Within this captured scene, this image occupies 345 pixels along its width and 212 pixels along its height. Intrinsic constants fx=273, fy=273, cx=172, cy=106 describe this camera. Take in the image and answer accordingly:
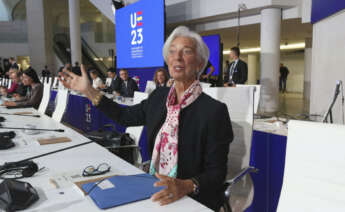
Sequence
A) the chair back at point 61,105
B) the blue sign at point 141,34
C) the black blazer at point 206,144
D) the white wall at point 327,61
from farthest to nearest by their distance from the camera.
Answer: the blue sign at point 141,34 < the white wall at point 327,61 < the chair back at point 61,105 < the black blazer at point 206,144

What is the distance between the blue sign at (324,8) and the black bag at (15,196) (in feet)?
17.1

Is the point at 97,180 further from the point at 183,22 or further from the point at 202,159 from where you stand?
the point at 183,22

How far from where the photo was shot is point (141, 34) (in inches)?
304

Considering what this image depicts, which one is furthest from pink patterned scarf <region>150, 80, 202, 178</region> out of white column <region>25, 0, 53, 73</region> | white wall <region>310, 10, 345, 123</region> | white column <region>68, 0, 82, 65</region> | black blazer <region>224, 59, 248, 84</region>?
white column <region>25, 0, 53, 73</region>

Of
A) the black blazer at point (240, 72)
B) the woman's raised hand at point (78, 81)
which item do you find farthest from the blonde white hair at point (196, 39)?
the black blazer at point (240, 72)

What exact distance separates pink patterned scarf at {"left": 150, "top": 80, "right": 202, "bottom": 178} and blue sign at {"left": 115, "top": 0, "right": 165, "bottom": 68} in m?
5.69

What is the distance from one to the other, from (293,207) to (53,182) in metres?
0.99

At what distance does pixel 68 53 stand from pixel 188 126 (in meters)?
16.1

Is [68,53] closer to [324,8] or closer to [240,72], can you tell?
[240,72]

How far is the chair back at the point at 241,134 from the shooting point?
69.8 inches

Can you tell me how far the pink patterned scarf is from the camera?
141 centimetres

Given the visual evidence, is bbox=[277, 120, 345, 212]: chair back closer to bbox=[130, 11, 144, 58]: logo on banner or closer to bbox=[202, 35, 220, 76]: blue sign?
bbox=[130, 11, 144, 58]: logo on banner

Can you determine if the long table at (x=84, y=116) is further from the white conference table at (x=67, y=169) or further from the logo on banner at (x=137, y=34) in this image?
the white conference table at (x=67, y=169)

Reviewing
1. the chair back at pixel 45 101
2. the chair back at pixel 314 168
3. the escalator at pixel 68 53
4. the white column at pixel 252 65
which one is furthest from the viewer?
the white column at pixel 252 65
